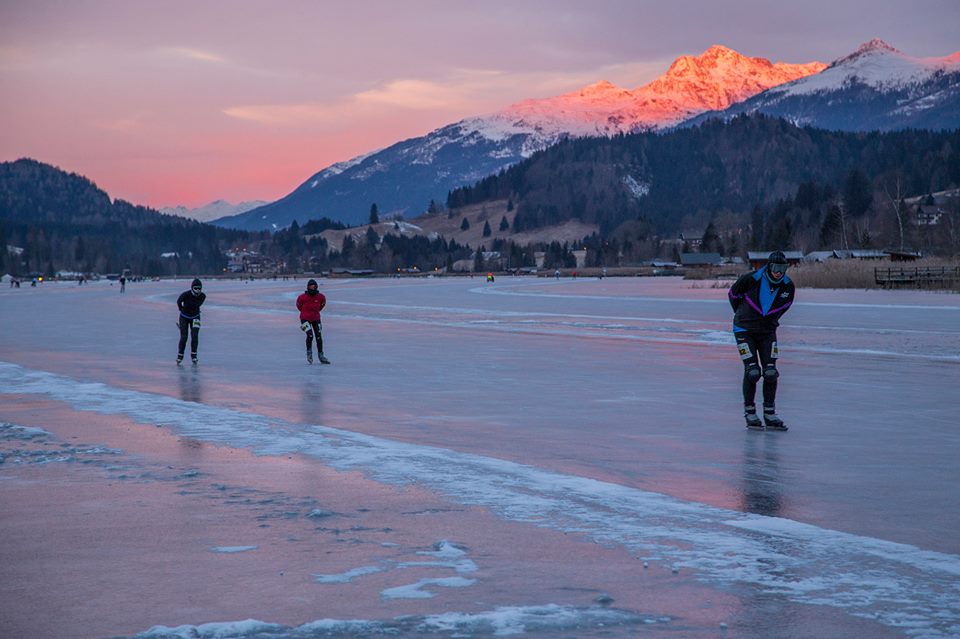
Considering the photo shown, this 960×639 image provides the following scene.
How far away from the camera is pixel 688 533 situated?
6.92m

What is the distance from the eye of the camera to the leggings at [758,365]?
39.0 ft

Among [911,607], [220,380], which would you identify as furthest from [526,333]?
[911,607]

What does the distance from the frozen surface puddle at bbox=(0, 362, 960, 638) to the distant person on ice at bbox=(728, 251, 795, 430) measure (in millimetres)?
3640

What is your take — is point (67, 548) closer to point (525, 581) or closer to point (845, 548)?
point (525, 581)

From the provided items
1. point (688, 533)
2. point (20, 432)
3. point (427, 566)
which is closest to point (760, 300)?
point (688, 533)

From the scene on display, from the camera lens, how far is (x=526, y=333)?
29.4 meters

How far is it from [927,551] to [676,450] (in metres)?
4.05

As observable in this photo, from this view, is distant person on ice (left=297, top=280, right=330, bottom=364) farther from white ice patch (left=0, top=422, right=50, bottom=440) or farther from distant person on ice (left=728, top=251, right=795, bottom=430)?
distant person on ice (left=728, top=251, right=795, bottom=430)

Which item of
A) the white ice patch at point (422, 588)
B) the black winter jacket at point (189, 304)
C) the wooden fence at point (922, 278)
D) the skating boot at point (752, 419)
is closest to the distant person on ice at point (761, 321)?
the skating boot at point (752, 419)

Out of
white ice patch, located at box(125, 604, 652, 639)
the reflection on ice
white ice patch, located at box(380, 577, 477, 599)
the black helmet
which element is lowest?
the reflection on ice

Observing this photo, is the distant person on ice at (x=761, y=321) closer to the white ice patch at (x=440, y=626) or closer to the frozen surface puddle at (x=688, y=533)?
the frozen surface puddle at (x=688, y=533)

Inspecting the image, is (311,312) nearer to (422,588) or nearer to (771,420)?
(771,420)

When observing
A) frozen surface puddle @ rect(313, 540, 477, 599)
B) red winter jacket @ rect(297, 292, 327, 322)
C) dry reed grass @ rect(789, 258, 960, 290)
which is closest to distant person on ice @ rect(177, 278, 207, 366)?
red winter jacket @ rect(297, 292, 327, 322)

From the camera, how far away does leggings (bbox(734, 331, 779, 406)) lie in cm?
1188
